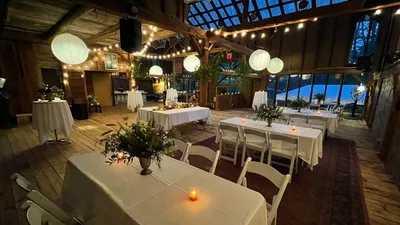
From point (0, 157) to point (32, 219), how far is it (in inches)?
149

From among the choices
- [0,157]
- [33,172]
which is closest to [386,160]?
[33,172]

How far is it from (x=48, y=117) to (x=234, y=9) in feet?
34.6

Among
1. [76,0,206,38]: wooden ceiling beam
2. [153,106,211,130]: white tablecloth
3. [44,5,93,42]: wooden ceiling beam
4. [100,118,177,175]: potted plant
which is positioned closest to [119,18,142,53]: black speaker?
[76,0,206,38]: wooden ceiling beam

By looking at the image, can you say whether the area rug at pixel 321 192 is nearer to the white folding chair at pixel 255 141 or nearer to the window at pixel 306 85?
the white folding chair at pixel 255 141

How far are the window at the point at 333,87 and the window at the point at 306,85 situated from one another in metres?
0.94

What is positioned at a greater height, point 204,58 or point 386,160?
point 204,58

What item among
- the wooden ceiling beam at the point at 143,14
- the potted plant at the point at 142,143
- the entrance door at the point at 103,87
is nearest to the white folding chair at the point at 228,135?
the potted plant at the point at 142,143

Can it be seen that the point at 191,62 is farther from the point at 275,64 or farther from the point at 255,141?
the point at 255,141

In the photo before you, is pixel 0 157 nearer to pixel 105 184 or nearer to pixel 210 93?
pixel 105 184

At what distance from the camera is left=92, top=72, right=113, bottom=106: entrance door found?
988 centimetres

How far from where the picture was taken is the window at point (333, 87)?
9.70 m

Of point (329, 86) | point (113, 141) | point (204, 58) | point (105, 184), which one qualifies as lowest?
point (105, 184)

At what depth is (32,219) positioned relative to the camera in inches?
39.2

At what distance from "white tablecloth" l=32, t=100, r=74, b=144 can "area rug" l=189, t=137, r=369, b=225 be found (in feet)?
10.6
